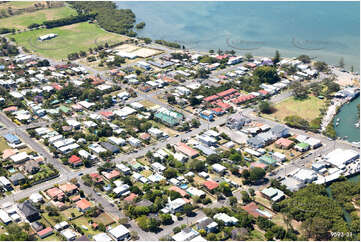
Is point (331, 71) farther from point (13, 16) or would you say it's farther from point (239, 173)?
point (13, 16)

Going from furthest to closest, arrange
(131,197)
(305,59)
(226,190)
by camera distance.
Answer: (305,59)
(226,190)
(131,197)

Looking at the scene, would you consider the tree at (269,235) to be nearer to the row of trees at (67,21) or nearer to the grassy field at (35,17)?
the row of trees at (67,21)

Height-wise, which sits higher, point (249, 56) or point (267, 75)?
point (249, 56)

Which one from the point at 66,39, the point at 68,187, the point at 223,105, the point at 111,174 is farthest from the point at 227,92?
the point at 66,39

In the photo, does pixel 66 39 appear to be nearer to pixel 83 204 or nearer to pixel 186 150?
pixel 186 150

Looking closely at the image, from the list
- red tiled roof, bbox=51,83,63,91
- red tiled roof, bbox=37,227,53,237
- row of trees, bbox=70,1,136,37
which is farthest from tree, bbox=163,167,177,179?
row of trees, bbox=70,1,136,37

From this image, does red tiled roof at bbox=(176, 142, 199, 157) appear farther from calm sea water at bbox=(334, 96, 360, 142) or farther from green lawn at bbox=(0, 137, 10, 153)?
green lawn at bbox=(0, 137, 10, 153)
